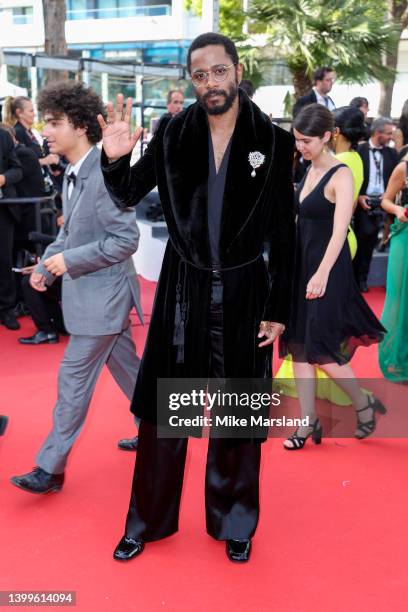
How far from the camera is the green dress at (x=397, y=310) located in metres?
4.97

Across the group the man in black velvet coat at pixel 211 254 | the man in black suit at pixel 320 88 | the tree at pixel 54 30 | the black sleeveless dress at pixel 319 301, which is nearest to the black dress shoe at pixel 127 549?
the man in black velvet coat at pixel 211 254

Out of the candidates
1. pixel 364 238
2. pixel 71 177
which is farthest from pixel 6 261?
pixel 364 238

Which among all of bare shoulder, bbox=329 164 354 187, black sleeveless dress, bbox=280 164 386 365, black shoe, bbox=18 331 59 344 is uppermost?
bare shoulder, bbox=329 164 354 187

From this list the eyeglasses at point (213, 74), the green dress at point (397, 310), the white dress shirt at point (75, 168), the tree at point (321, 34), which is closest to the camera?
the eyeglasses at point (213, 74)

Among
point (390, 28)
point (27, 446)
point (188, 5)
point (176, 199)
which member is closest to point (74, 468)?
point (27, 446)

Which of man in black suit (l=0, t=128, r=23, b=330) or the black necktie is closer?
the black necktie

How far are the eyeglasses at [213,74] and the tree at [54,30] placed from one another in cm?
1017

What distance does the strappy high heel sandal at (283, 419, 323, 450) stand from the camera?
3.99m

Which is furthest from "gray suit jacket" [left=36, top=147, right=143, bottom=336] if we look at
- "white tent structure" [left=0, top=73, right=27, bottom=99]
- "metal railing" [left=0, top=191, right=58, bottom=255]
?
"white tent structure" [left=0, top=73, right=27, bottom=99]

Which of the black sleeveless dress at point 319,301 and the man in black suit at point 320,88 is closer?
the black sleeveless dress at point 319,301

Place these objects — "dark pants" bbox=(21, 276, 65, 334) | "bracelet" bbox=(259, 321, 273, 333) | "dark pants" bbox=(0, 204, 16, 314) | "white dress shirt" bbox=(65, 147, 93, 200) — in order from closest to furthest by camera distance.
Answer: "bracelet" bbox=(259, 321, 273, 333) → "white dress shirt" bbox=(65, 147, 93, 200) → "dark pants" bbox=(21, 276, 65, 334) → "dark pants" bbox=(0, 204, 16, 314)

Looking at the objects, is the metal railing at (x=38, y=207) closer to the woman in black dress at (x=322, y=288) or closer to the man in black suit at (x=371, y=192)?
the woman in black dress at (x=322, y=288)

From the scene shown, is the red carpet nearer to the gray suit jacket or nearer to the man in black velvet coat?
the man in black velvet coat

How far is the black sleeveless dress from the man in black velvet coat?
116 cm
